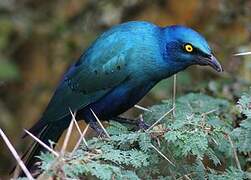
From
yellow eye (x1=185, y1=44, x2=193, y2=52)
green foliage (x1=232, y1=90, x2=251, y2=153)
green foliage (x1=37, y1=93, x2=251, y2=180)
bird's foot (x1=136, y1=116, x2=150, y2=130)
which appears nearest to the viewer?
green foliage (x1=37, y1=93, x2=251, y2=180)

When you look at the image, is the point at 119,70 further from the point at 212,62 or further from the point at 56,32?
the point at 56,32

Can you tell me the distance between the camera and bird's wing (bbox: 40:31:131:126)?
3795 millimetres

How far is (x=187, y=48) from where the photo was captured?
11.7ft

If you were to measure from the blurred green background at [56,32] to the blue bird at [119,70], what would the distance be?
1.95 metres

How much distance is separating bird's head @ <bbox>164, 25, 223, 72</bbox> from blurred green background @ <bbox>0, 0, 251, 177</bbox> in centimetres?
210

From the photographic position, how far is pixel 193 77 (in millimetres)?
5750

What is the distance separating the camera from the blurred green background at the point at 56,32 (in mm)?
6141

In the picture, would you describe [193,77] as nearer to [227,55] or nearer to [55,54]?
[227,55]

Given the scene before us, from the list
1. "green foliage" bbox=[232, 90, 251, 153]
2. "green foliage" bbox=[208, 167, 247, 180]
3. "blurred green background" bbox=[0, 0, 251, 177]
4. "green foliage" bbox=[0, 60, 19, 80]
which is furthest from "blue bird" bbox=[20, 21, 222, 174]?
"green foliage" bbox=[0, 60, 19, 80]

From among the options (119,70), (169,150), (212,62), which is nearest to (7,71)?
(119,70)

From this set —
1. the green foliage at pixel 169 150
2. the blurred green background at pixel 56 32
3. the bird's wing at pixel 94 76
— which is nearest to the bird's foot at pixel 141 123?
the bird's wing at pixel 94 76

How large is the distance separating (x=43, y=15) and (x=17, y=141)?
1317 millimetres

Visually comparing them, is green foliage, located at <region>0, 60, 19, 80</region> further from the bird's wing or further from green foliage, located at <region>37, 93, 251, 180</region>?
green foliage, located at <region>37, 93, 251, 180</region>

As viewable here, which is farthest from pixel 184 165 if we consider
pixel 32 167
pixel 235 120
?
pixel 32 167
